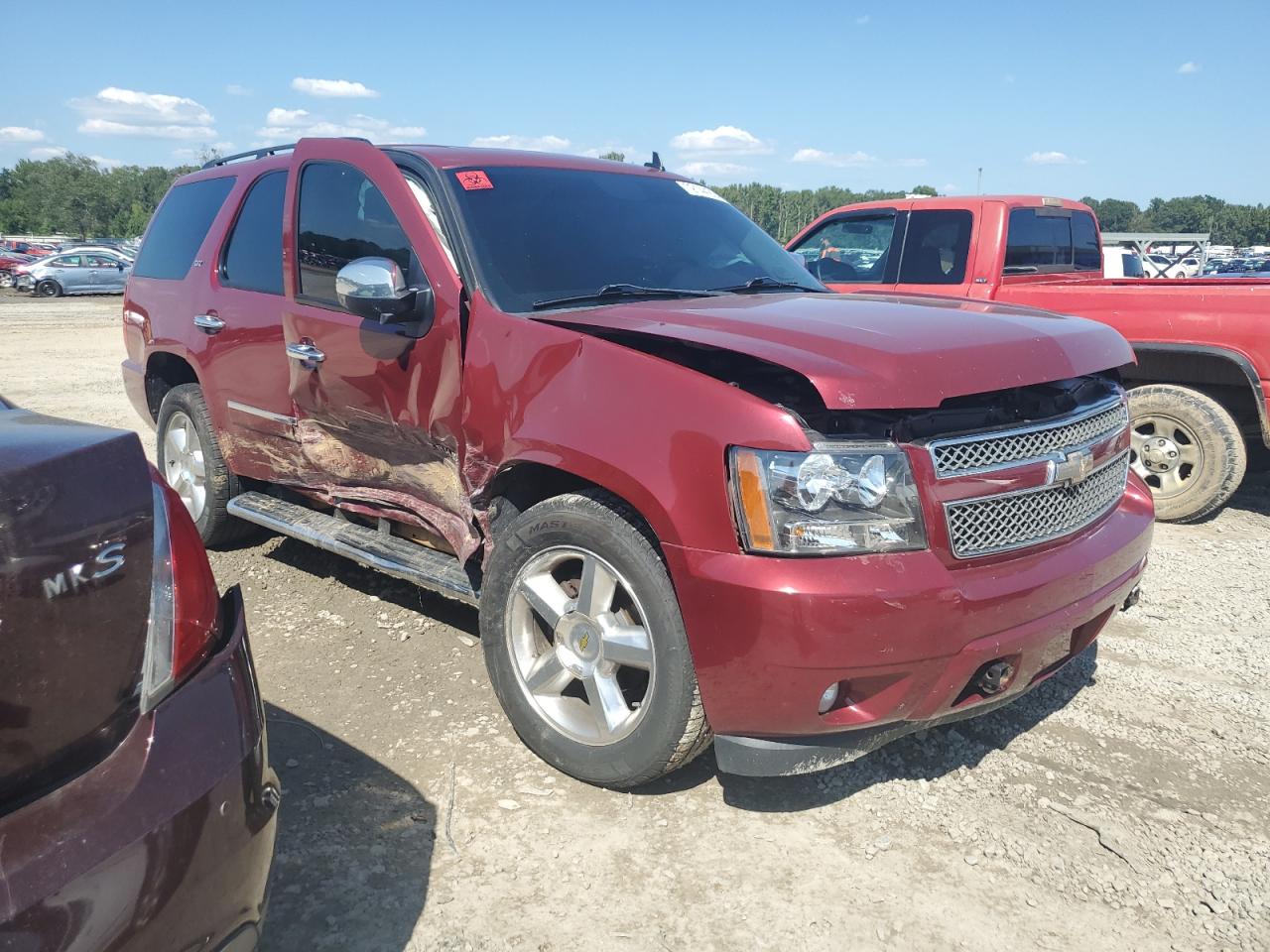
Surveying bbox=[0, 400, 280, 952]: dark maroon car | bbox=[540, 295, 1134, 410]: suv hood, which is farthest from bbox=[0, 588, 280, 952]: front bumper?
bbox=[540, 295, 1134, 410]: suv hood

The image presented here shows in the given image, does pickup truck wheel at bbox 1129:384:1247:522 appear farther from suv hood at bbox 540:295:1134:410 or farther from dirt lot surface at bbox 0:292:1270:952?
suv hood at bbox 540:295:1134:410

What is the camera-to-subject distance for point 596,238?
3564 millimetres

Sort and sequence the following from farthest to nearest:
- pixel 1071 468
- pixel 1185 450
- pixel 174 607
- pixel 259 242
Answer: pixel 1185 450, pixel 259 242, pixel 1071 468, pixel 174 607

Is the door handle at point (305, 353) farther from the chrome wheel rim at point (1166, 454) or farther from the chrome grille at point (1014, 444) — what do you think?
the chrome wheel rim at point (1166, 454)

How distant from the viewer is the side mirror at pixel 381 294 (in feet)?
10.2

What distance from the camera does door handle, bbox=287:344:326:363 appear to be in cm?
373

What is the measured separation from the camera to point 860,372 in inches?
91.8

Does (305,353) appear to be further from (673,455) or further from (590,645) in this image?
(673,455)

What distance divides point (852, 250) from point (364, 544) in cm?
500

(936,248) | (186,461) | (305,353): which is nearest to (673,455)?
(305,353)

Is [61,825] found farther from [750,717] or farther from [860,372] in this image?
[860,372]

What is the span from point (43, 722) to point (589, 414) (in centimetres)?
156

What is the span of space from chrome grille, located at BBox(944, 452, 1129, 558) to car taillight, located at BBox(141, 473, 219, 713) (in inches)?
67.5

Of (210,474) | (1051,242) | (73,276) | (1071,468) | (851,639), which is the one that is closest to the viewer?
(851,639)
